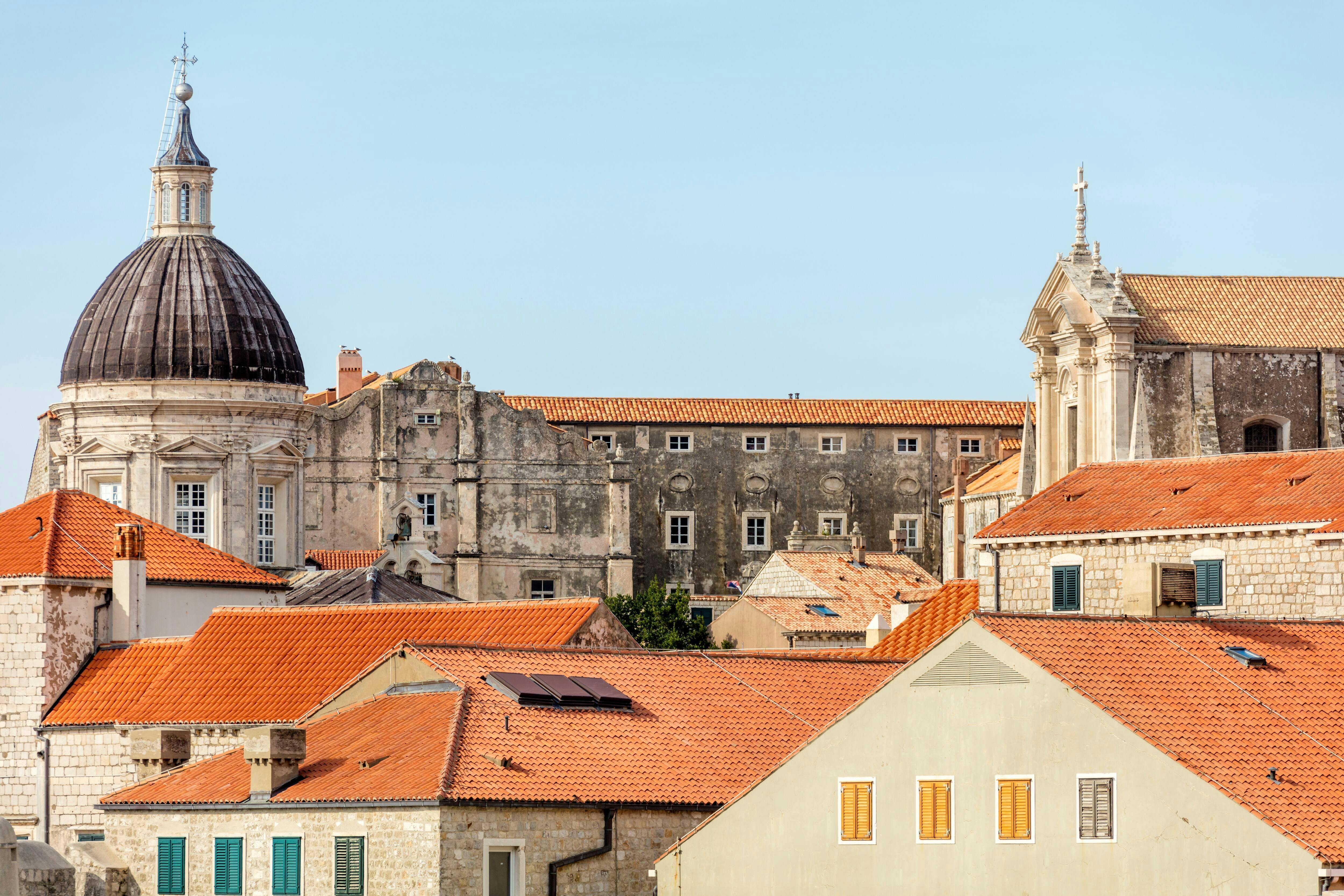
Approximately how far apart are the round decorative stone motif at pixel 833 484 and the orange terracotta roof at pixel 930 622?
1740 inches

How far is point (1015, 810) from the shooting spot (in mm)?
31609

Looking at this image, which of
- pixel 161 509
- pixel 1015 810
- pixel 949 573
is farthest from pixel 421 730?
pixel 949 573

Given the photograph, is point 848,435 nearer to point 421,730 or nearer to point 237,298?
point 237,298

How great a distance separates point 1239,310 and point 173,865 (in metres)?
33.7

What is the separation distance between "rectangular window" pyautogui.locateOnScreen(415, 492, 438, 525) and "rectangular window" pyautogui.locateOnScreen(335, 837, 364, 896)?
6071 centimetres

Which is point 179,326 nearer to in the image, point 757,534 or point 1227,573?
point 757,534

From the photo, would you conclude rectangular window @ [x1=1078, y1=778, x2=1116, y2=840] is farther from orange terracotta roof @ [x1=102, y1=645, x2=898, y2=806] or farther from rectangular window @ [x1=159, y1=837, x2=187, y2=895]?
rectangular window @ [x1=159, y1=837, x2=187, y2=895]

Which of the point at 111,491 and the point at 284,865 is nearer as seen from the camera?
the point at 284,865

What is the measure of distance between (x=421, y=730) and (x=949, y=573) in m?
57.8

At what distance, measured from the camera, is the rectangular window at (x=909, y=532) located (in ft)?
328

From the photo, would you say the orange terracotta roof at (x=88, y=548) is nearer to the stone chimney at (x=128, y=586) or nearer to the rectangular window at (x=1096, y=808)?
the stone chimney at (x=128, y=586)

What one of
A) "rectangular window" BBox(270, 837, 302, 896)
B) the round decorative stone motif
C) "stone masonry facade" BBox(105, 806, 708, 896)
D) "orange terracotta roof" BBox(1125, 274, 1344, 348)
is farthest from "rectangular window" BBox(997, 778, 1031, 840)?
the round decorative stone motif

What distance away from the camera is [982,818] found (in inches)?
1254

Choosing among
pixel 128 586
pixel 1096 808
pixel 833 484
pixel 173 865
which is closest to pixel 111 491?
pixel 128 586
